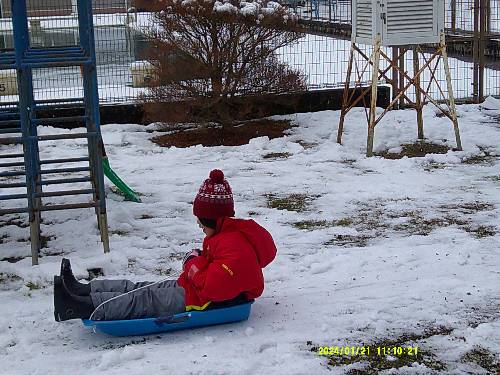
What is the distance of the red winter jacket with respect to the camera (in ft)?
14.2

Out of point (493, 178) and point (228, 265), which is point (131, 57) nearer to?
point (493, 178)

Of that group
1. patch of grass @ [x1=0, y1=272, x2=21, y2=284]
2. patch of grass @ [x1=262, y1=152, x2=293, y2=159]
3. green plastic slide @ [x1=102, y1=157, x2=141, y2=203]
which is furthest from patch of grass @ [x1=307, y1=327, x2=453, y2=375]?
patch of grass @ [x1=262, y1=152, x2=293, y2=159]

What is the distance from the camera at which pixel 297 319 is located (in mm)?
4543

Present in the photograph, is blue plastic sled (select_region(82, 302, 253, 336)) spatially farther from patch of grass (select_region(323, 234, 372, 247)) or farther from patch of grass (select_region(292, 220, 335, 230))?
patch of grass (select_region(292, 220, 335, 230))

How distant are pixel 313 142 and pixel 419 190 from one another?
2.71 metres

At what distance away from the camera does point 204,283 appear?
434 cm

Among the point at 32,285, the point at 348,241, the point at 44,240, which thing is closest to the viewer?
the point at 32,285

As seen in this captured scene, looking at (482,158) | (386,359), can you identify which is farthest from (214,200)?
(482,158)

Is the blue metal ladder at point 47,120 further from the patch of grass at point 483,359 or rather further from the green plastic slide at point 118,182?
the patch of grass at point 483,359

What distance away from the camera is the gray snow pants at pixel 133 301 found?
4.33m

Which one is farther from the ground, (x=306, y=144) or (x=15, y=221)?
(x=306, y=144)

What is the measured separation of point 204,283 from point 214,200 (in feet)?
1.62

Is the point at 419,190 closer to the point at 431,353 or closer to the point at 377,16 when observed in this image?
the point at 377,16

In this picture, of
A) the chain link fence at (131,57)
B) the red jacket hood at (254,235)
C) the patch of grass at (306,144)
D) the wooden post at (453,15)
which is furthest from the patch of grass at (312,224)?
the wooden post at (453,15)
